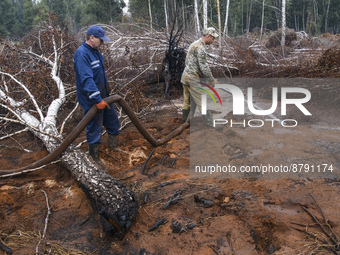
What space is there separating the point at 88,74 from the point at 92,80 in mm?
102

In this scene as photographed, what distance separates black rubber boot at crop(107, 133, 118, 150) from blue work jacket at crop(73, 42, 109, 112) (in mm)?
855

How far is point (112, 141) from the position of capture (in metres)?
4.68

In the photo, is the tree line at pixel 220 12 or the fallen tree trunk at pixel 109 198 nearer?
the fallen tree trunk at pixel 109 198

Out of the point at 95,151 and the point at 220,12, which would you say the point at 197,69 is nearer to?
the point at 95,151

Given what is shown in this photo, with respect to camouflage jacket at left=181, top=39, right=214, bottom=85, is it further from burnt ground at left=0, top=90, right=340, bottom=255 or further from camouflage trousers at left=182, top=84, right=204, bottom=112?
burnt ground at left=0, top=90, right=340, bottom=255

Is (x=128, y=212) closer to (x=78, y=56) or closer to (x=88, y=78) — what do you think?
(x=88, y=78)

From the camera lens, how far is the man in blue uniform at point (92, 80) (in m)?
3.63

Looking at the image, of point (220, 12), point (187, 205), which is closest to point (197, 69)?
point (187, 205)

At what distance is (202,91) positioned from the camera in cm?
532

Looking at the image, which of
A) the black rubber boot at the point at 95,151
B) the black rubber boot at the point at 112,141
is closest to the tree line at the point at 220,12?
the black rubber boot at the point at 112,141

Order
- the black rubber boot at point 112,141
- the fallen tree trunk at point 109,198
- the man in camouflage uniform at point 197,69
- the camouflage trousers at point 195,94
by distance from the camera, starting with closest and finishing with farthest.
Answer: the fallen tree trunk at point 109,198, the black rubber boot at point 112,141, the man in camouflage uniform at point 197,69, the camouflage trousers at point 195,94

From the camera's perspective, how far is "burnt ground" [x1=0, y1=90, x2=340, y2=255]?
2.43 meters

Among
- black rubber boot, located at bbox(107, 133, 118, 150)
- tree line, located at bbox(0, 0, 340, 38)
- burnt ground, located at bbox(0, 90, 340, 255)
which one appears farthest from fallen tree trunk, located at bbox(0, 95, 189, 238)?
tree line, located at bbox(0, 0, 340, 38)

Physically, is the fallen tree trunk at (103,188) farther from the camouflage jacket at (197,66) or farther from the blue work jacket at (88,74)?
the camouflage jacket at (197,66)
